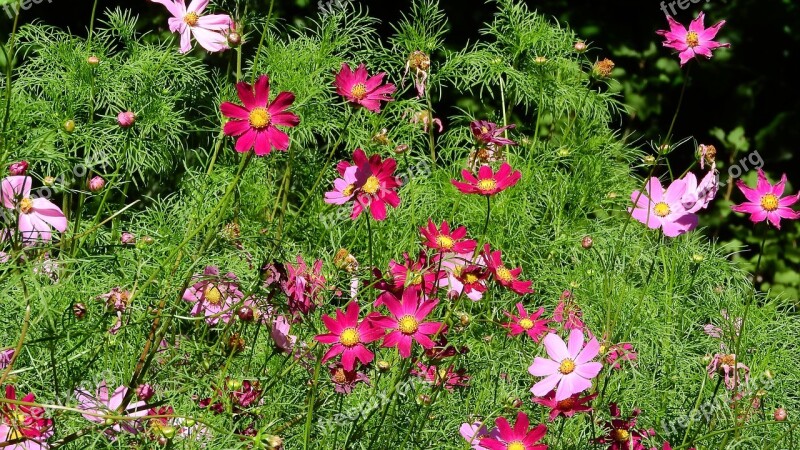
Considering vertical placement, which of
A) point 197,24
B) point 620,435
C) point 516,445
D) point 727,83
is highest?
point 727,83

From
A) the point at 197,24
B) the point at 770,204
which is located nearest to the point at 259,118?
the point at 197,24

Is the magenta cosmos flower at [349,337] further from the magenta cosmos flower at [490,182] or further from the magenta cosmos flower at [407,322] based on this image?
the magenta cosmos flower at [490,182]

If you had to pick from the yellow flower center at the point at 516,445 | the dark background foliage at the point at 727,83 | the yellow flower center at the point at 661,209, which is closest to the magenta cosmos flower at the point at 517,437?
the yellow flower center at the point at 516,445

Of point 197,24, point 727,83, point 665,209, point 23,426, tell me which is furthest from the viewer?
point 727,83

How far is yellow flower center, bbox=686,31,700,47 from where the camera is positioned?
1801 mm

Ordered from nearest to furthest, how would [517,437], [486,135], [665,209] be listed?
1. [517,437]
2. [486,135]
3. [665,209]

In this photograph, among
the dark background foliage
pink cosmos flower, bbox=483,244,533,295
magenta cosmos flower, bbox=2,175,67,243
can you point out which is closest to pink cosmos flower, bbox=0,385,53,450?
magenta cosmos flower, bbox=2,175,67,243

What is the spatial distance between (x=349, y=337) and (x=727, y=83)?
2642mm

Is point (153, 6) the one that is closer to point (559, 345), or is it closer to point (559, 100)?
point (559, 100)

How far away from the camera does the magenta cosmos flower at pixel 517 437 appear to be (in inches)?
53.4

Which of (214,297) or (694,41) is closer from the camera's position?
(214,297)

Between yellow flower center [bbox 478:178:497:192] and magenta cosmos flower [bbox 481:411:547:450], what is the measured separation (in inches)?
11.8

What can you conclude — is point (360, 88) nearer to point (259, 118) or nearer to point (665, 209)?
point (259, 118)

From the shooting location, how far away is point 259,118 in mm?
1323
